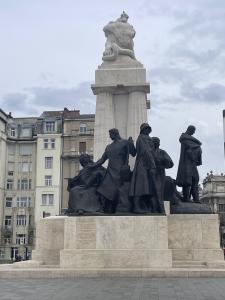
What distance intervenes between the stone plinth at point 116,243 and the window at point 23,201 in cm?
5171

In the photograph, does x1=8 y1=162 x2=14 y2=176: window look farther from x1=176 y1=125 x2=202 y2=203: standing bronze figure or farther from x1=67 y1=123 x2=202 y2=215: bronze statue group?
x1=176 y1=125 x2=202 y2=203: standing bronze figure

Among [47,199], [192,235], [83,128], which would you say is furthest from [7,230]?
[192,235]

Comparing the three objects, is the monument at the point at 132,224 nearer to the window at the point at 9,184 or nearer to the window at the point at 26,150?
the window at the point at 26,150

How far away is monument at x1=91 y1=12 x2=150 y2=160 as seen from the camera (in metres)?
19.8

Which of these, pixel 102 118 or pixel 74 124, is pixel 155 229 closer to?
pixel 102 118

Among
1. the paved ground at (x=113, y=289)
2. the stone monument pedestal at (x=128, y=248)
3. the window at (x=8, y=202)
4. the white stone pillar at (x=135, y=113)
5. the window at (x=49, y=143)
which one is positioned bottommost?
the paved ground at (x=113, y=289)

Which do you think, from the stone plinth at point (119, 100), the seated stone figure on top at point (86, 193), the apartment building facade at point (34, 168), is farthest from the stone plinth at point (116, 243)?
the apartment building facade at point (34, 168)

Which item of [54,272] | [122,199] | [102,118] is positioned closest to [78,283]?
[54,272]

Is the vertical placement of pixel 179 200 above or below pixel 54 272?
above

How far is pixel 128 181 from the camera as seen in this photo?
51.3 feet

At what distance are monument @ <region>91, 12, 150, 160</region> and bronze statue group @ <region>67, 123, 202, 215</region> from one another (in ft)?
11.3

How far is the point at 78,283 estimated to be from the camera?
1151 centimetres

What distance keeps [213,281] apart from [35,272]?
5144mm

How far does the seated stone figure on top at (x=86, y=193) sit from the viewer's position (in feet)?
50.9
